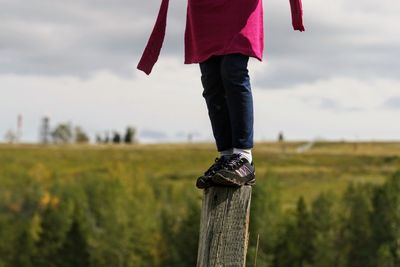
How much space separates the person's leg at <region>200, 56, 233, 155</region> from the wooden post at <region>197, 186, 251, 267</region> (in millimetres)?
655

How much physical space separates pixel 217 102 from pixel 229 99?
254 millimetres

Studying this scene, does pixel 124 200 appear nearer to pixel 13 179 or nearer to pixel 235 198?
pixel 13 179

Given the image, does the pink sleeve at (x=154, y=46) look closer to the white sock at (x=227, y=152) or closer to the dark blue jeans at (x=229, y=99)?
the dark blue jeans at (x=229, y=99)

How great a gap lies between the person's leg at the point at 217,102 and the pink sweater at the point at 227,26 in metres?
0.10

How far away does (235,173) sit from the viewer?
6.95m

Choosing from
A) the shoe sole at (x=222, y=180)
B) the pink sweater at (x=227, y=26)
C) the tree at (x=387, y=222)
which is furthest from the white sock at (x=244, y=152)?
the tree at (x=387, y=222)

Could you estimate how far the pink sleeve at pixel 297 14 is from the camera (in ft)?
23.4

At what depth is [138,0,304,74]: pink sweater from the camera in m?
6.84

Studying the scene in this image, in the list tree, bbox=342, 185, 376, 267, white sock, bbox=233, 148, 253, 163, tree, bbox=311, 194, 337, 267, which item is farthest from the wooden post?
tree, bbox=311, 194, 337, 267

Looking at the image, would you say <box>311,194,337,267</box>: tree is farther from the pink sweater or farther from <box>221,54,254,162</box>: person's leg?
the pink sweater

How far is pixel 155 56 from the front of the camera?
7.54m

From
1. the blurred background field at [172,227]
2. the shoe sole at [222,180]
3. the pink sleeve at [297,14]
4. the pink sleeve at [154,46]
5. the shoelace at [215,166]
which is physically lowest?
the blurred background field at [172,227]

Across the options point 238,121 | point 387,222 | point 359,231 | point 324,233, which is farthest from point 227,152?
point 359,231

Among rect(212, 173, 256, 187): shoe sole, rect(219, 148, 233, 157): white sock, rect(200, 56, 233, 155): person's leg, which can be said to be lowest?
rect(212, 173, 256, 187): shoe sole
